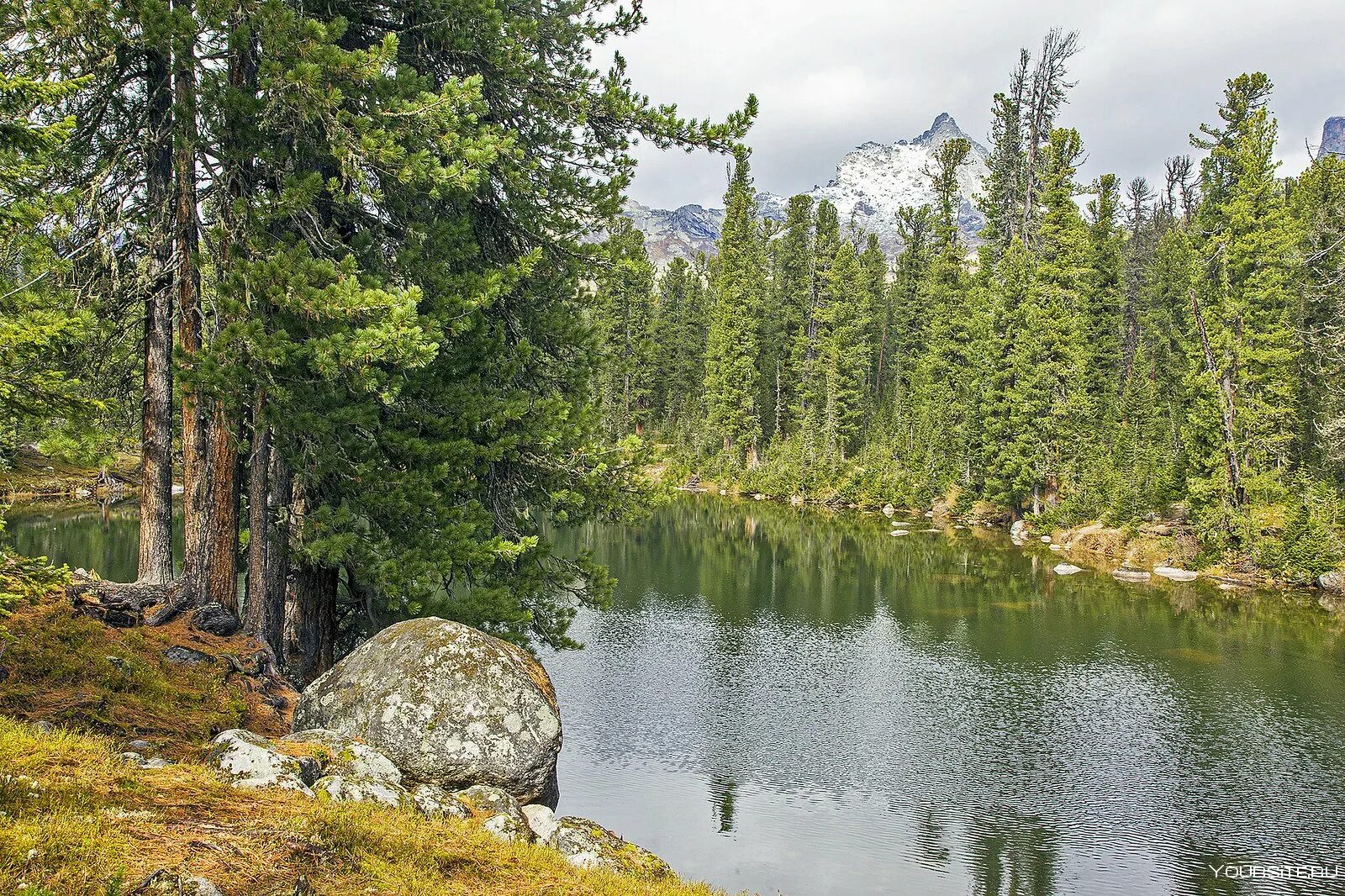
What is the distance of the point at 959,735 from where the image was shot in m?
18.3

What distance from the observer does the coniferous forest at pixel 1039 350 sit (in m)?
32.5

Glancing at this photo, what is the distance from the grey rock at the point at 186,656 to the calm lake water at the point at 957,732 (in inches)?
277

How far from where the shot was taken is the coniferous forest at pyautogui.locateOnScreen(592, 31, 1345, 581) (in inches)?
1278

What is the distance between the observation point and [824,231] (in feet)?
221

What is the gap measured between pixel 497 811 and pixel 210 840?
343 centimetres

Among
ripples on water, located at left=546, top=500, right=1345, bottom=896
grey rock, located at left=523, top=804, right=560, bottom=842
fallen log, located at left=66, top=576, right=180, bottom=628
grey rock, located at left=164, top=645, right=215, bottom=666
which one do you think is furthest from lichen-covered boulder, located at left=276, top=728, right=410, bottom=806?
ripples on water, located at left=546, top=500, right=1345, bottom=896

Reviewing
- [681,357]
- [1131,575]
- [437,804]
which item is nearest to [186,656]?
[437,804]

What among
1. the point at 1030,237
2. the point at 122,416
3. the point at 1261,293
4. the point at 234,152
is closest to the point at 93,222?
the point at 234,152

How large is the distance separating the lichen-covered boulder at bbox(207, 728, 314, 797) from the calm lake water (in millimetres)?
7892

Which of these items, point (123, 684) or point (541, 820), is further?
point (541, 820)

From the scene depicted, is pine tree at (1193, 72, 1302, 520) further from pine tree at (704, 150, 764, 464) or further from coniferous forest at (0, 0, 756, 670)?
pine tree at (704, 150, 764, 464)

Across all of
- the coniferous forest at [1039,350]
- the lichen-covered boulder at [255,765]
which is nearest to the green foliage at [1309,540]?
the coniferous forest at [1039,350]

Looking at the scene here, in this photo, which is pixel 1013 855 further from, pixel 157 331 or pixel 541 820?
pixel 157 331

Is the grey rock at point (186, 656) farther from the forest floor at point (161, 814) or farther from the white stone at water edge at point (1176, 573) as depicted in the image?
the white stone at water edge at point (1176, 573)
